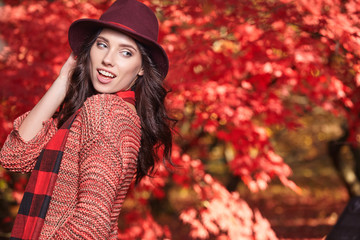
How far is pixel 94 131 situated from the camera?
1750mm

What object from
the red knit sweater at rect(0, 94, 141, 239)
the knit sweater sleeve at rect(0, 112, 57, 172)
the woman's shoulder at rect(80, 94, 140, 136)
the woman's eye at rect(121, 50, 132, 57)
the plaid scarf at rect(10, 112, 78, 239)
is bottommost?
the knit sweater sleeve at rect(0, 112, 57, 172)

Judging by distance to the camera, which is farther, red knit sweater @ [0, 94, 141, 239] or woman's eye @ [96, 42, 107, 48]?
woman's eye @ [96, 42, 107, 48]

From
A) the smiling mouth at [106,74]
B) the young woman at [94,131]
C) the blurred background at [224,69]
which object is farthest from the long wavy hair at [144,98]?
the blurred background at [224,69]

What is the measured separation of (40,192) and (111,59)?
714 millimetres

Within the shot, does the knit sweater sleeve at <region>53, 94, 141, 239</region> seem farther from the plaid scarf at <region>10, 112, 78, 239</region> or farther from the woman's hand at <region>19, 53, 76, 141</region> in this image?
the woman's hand at <region>19, 53, 76, 141</region>

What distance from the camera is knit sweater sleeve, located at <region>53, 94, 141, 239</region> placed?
1.62 metres

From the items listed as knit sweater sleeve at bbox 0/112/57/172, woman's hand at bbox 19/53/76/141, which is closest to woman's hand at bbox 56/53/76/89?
woman's hand at bbox 19/53/76/141

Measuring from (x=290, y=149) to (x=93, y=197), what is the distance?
48.4ft

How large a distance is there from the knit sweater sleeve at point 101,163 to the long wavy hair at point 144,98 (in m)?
0.30

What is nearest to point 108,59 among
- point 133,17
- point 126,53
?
point 126,53

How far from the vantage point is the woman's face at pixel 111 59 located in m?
2.10

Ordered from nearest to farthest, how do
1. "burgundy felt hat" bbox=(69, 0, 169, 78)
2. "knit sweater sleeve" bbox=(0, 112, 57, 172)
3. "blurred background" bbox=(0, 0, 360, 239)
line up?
1. "burgundy felt hat" bbox=(69, 0, 169, 78)
2. "knit sweater sleeve" bbox=(0, 112, 57, 172)
3. "blurred background" bbox=(0, 0, 360, 239)

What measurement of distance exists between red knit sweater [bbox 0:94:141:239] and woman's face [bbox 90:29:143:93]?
0.68 feet

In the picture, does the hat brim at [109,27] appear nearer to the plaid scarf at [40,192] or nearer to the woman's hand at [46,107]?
the woman's hand at [46,107]
